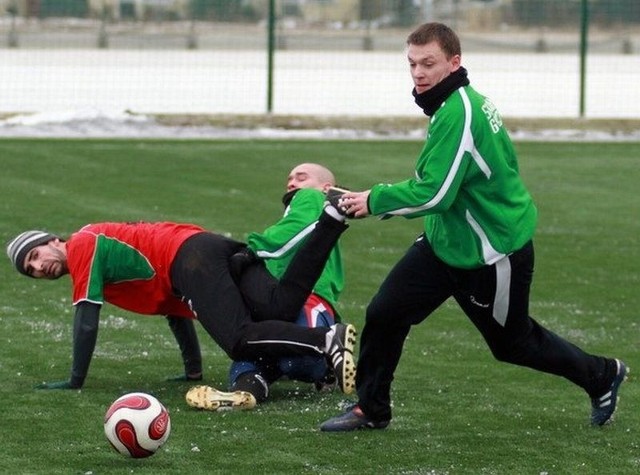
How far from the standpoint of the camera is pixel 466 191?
718 centimetres

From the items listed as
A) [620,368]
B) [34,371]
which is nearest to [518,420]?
[620,368]

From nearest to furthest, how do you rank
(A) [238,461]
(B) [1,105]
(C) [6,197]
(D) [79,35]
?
(A) [238,461], (C) [6,197], (B) [1,105], (D) [79,35]

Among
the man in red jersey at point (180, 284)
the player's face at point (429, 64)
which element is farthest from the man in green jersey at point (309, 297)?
the player's face at point (429, 64)

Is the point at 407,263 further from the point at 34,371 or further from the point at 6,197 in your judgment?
the point at 6,197

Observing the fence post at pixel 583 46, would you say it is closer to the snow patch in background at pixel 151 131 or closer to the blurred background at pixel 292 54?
the blurred background at pixel 292 54

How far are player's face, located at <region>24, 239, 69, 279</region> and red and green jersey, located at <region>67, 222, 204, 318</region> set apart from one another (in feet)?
0.17

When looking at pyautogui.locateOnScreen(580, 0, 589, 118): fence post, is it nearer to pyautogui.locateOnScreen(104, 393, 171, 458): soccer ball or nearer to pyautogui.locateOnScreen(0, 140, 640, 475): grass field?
pyautogui.locateOnScreen(0, 140, 640, 475): grass field

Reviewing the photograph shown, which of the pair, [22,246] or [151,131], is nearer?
[22,246]

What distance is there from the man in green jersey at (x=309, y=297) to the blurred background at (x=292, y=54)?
42.5ft

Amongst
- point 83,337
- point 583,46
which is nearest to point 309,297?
point 83,337

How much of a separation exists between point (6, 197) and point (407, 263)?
27.1ft

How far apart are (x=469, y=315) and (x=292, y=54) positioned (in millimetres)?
19733

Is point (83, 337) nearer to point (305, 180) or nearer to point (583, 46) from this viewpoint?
point (305, 180)

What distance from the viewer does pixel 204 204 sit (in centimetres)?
1514
